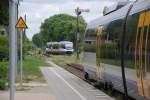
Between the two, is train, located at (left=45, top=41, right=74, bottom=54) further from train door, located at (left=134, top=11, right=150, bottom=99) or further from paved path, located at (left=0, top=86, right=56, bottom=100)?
train door, located at (left=134, top=11, right=150, bottom=99)

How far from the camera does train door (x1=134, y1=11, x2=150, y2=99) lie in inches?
567

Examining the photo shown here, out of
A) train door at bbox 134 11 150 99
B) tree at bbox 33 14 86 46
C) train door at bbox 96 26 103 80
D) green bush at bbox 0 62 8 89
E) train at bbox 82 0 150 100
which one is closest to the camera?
train door at bbox 134 11 150 99

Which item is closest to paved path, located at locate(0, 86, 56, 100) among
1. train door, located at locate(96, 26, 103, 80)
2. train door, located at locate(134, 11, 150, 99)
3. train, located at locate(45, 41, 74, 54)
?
train door, located at locate(96, 26, 103, 80)

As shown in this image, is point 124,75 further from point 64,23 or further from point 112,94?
point 64,23

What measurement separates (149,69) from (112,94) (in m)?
8.91

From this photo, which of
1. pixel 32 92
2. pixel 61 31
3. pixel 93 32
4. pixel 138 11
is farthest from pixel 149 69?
pixel 61 31

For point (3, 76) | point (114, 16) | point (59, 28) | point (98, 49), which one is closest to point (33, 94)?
point (3, 76)

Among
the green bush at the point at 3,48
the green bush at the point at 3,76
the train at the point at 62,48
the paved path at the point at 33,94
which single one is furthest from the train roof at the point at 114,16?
the train at the point at 62,48

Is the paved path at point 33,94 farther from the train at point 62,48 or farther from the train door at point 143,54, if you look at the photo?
the train at point 62,48

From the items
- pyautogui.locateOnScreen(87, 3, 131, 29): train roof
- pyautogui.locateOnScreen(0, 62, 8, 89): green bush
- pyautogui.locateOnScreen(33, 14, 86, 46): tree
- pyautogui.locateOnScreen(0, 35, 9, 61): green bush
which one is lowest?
pyautogui.locateOnScreen(0, 62, 8, 89): green bush

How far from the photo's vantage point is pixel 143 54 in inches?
576

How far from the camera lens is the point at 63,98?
70.6 ft

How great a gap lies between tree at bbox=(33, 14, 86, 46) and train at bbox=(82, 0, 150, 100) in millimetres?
104949

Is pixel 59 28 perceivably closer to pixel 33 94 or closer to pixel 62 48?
pixel 62 48
